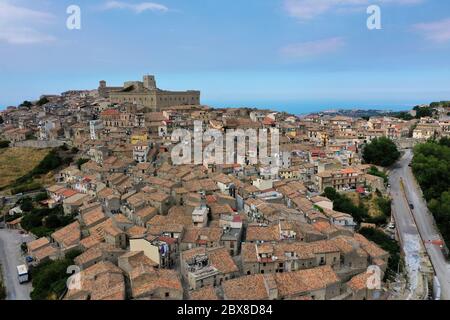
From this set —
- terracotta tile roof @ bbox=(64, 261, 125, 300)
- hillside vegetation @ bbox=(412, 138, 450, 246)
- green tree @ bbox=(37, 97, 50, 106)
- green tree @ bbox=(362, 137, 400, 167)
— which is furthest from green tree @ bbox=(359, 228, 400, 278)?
green tree @ bbox=(37, 97, 50, 106)

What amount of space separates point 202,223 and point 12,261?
8909 millimetres

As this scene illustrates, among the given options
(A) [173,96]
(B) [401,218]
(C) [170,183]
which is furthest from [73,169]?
(A) [173,96]

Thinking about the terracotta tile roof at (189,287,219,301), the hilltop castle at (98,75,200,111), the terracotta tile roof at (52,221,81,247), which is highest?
the hilltop castle at (98,75,200,111)

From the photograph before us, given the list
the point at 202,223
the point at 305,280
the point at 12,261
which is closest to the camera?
the point at 305,280

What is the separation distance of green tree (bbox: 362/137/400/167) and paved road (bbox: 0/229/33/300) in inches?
971

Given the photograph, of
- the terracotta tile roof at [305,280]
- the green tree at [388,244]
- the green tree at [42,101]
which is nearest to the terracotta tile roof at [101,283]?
the terracotta tile roof at [305,280]

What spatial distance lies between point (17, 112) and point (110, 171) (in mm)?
31206

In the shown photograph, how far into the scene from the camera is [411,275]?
668 inches

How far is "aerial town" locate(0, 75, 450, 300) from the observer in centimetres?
1338

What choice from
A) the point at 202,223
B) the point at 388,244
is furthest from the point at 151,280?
the point at 388,244

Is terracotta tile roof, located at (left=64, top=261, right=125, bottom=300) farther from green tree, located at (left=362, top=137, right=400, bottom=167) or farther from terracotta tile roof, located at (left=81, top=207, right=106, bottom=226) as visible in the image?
green tree, located at (left=362, top=137, right=400, bottom=167)

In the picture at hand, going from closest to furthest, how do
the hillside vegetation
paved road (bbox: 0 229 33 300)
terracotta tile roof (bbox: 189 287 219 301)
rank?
terracotta tile roof (bbox: 189 287 219 301), paved road (bbox: 0 229 33 300), the hillside vegetation

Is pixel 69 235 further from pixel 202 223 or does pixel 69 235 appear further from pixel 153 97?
pixel 153 97

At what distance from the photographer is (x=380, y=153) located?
3162 centimetres
